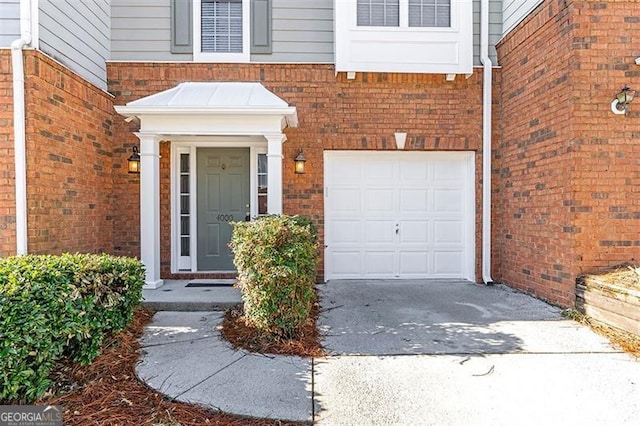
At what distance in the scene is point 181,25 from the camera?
23.0ft

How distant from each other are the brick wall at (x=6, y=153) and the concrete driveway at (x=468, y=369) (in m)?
3.96

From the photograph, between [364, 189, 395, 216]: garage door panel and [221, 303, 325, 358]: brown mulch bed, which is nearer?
[221, 303, 325, 358]: brown mulch bed

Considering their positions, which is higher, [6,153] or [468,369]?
[6,153]

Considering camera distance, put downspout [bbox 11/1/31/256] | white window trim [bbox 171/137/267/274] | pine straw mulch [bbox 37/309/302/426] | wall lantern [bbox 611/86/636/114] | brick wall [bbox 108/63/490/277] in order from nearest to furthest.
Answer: pine straw mulch [bbox 37/309/302/426] < downspout [bbox 11/1/31/256] < wall lantern [bbox 611/86/636/114] < brick wall [bbox 108/63/490/277] < white window trim [bbox 171/137/267/274]

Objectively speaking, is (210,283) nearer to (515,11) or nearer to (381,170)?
(381,170)

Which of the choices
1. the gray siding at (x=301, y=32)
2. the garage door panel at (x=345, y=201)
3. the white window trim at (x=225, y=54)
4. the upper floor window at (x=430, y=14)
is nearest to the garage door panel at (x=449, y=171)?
the garage door panel at (x=345, y=201)

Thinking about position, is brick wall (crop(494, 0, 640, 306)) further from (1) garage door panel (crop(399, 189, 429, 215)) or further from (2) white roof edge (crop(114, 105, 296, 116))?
(2) white roof edge (crop(114, 105, 296, 116))

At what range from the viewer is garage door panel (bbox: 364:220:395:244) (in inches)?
289

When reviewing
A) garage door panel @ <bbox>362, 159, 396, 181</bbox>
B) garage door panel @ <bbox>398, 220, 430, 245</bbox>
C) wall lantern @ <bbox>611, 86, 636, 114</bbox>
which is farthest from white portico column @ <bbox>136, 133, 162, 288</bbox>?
wall lantern @ <bbox>611, 86, 636, 114</bbox>

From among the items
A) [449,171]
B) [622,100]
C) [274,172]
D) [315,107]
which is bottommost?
[274,172]

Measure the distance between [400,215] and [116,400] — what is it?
5.34 meters

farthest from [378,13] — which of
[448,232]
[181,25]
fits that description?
[448,232]

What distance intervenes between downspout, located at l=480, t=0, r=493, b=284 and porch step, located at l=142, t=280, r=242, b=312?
4274 millimetres

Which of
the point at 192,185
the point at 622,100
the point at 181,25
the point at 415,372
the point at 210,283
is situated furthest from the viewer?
the point at 192,185
